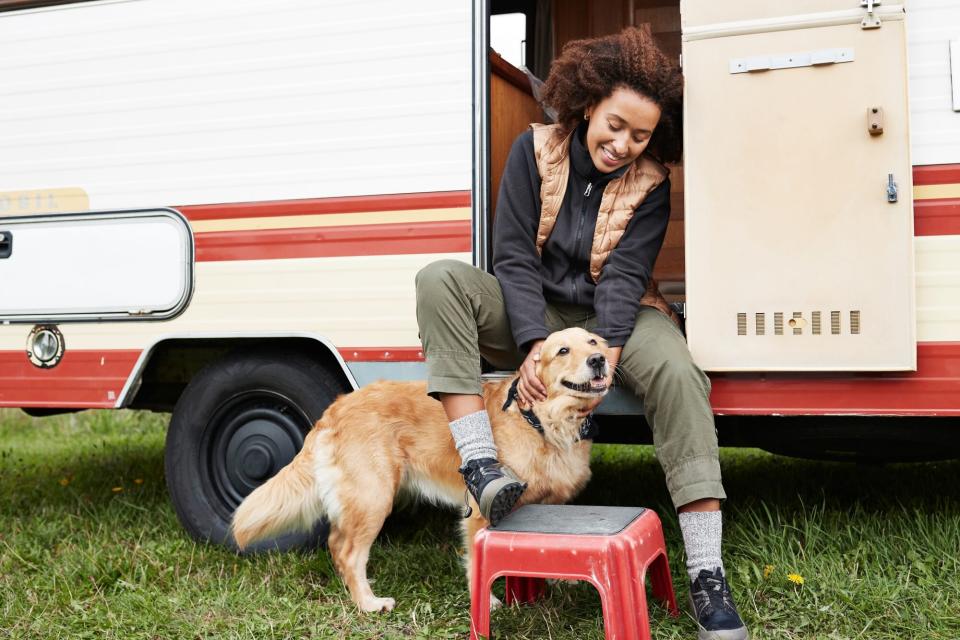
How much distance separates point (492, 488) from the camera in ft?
8.36

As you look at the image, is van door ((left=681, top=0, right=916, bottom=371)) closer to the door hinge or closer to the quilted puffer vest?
the door hinge

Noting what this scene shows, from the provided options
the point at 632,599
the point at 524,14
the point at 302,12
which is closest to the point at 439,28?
the point at 302,12

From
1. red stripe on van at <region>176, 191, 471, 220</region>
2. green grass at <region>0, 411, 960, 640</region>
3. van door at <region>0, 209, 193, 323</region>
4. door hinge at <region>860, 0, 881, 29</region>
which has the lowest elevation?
green grass at <region>0, 411, 960, 640</region>

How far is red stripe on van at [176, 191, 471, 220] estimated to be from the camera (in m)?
3.25

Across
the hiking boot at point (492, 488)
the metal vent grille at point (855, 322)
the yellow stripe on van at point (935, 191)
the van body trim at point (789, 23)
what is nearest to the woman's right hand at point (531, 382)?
the hiking boot at point (492, 488)

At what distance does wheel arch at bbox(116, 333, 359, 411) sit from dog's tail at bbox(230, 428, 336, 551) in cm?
33

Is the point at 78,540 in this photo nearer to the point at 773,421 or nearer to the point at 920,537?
the point at 773,421

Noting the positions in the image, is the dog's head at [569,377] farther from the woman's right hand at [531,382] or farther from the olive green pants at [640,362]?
the olive green pants at [640,362]

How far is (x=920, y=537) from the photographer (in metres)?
3.21

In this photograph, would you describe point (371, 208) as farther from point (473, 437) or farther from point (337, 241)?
point (473, 437)

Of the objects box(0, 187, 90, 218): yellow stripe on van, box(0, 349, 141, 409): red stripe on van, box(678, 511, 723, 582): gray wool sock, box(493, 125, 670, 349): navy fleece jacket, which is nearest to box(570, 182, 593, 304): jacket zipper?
box(493, 125, 670, 349): navy fleece jacket

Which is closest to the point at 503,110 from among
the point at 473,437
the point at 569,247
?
the point at 569,247

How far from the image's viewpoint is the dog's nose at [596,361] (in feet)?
8.90

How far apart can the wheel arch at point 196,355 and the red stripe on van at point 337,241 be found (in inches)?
12.6
